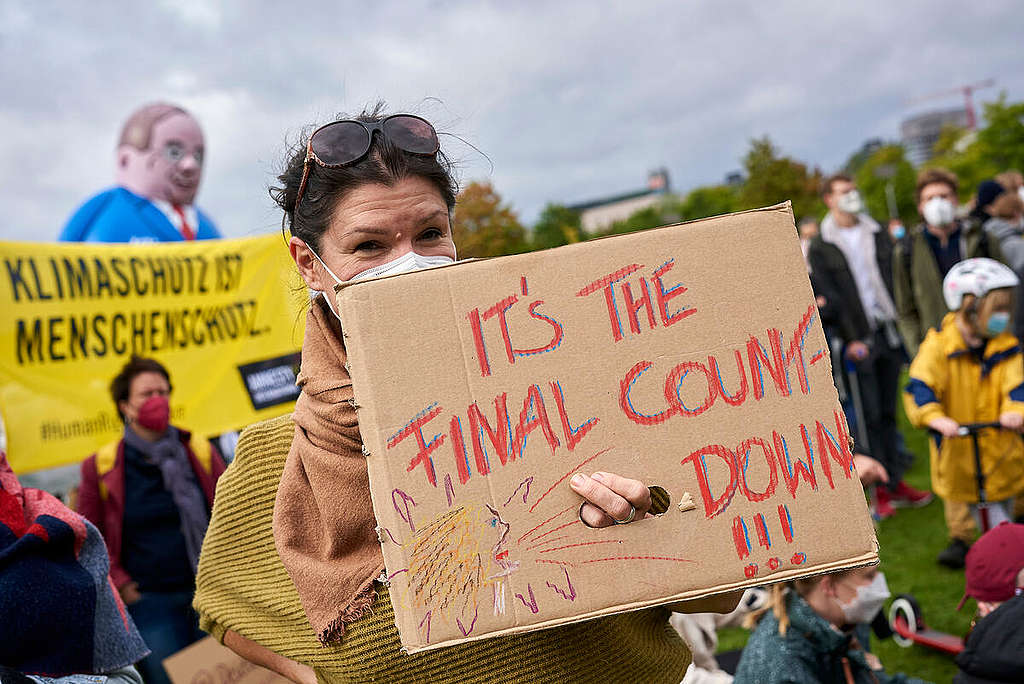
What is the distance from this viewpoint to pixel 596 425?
1311 mm

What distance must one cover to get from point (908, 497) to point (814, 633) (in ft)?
13.1

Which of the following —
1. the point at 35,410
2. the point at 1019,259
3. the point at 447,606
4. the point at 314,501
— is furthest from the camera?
the point at 1019,259

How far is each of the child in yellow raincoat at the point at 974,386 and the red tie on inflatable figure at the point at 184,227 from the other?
15.1 feet

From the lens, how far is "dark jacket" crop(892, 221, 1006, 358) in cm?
675

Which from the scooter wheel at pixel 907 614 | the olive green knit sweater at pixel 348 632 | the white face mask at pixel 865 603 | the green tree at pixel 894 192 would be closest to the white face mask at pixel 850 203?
the scooter wheel at pixel 907 614

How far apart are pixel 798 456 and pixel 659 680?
62cm

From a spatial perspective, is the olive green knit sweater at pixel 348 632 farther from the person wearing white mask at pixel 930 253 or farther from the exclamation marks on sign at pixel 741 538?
the person wearing white mask at pixel 930 253

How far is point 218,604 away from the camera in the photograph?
197 cm

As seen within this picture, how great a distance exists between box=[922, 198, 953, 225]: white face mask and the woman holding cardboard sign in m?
6.06

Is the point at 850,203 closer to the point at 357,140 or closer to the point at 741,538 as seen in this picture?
the point at 357,140

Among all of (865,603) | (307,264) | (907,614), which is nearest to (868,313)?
(907,614)

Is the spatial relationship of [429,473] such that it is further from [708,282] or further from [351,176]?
[351,176]

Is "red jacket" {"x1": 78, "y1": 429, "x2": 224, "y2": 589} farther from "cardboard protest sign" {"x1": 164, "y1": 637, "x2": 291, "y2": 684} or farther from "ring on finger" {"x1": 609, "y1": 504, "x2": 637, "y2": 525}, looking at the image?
"ring on finger" {"x1": 609, "y1": 504, "x2": 637, "y2": 525}

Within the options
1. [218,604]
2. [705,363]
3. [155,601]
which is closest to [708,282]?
[705,363]
